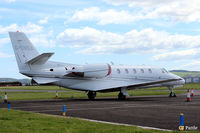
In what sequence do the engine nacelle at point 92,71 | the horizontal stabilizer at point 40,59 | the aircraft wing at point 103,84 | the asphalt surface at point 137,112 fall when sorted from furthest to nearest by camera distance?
the aircraft wing at point 103,84
the engine nacelle at point 92,71
the horizontal stabilizer at point 40,59
the asphalt surface at point 137,112

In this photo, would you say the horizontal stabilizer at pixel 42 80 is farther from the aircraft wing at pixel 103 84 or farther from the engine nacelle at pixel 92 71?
the engine nacelle at pixel 92 71

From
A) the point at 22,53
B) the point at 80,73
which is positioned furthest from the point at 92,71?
the point at 22,53

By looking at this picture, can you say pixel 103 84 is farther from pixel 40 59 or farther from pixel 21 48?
pixel 21 48

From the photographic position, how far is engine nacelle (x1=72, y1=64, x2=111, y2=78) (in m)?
31.4

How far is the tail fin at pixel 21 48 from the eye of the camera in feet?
96.9

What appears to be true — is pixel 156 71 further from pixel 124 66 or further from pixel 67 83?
pixel 67 83

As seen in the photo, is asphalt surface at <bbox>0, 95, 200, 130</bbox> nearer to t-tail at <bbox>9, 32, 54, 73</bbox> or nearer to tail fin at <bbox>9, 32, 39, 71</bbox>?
t-tail at <bbox>9, 32, 54, 73</bbox>

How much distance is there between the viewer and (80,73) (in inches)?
1240

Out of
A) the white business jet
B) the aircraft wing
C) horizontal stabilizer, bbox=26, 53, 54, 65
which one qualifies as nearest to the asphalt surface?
horizontal stabilizer, bbox=26, 53, 54, 65

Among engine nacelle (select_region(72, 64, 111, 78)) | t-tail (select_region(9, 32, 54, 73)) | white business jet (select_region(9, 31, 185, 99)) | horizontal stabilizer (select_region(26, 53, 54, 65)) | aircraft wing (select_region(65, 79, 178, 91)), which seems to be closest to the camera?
horizontal stabilizer (select_region(26, 53, 54, 65))

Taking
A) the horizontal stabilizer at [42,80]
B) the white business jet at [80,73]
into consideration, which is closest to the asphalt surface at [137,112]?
the horizontal stabilizer at [42,80]

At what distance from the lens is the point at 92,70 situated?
31938 millimetres

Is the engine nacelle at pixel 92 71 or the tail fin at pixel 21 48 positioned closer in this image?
the tail fin at pixel 21 48

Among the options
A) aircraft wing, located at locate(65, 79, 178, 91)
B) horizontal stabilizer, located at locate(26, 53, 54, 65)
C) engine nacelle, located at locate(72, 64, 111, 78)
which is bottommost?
aircraft wing, located at locate(65, 79, 178, 91)
